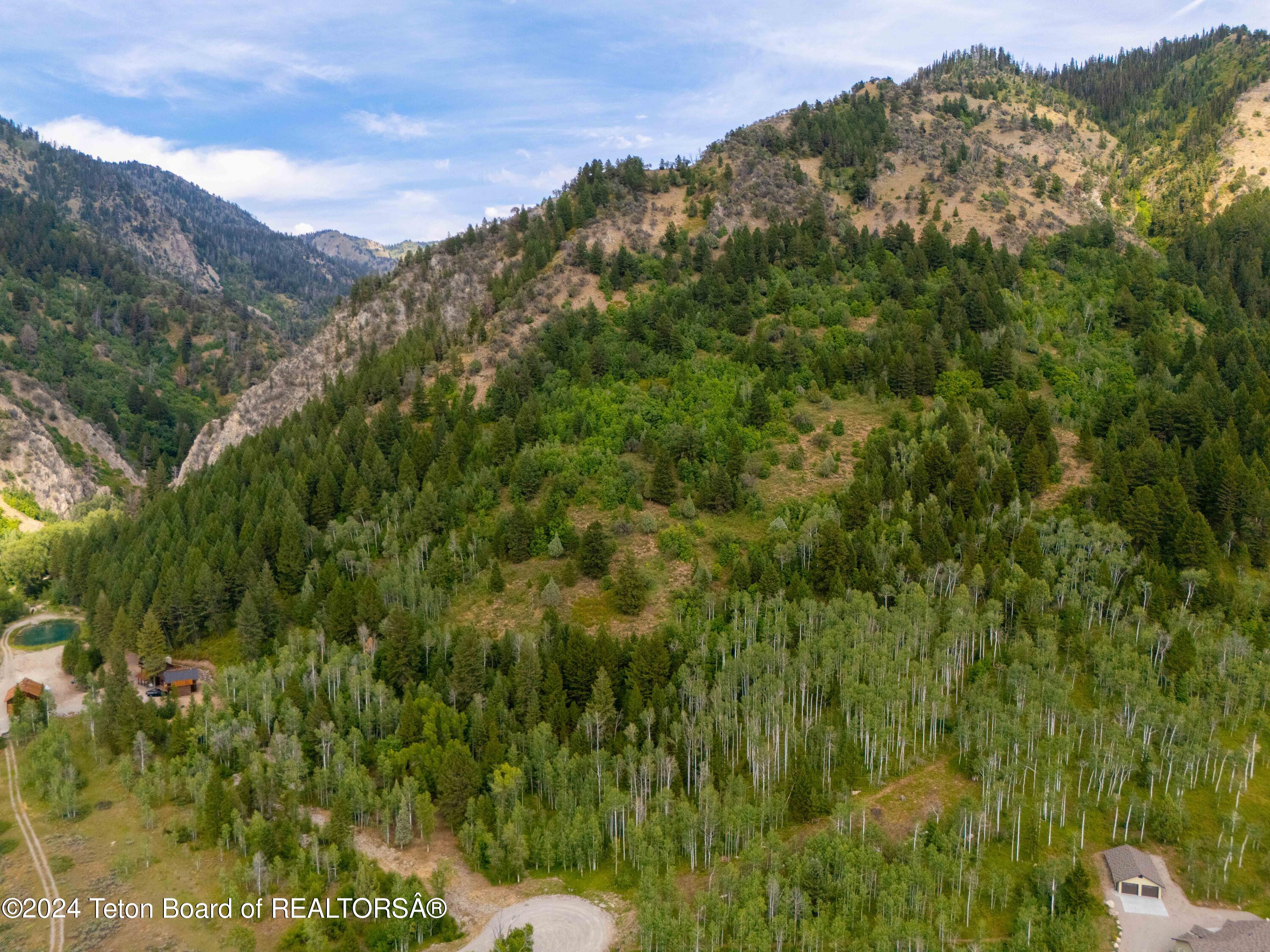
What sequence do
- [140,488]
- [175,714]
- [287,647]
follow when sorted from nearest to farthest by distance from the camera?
[175,714]
[287,647]
[140,488]

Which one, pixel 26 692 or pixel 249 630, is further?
pixel 249 630

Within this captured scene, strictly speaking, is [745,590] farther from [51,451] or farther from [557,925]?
[51,451]

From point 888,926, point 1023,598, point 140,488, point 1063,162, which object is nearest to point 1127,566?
point 1023,598

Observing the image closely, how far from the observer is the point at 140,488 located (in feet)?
578

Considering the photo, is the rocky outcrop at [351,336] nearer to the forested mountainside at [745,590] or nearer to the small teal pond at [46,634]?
the forested mountainside at [745,590]

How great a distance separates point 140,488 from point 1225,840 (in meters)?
191

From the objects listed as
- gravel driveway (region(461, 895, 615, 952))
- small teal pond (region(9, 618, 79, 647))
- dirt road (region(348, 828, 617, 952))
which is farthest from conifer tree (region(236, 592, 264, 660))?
gravel driveway (region(461, 895, 615, 952))

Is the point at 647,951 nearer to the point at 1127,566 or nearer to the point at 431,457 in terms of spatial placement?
the point at 1127,566

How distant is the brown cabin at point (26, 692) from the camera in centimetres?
7669

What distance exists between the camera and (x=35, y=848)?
57.6 meters

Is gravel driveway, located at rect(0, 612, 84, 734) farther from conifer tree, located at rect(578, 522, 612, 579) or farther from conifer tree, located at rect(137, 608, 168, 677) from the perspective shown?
conifer tree, located at rect(578, 522, 612, 579)

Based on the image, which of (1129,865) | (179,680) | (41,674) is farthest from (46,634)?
(1129,865)

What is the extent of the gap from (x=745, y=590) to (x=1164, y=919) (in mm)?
38736

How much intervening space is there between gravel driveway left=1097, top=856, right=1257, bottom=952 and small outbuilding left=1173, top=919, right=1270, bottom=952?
996 millimetres
